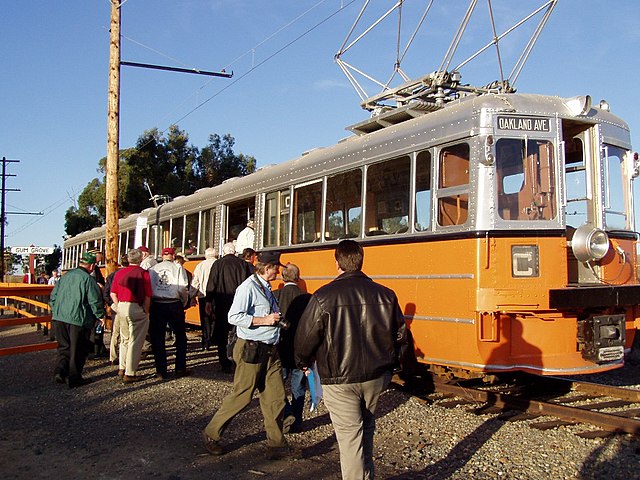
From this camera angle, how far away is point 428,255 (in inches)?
269

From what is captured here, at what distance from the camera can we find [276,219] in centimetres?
982

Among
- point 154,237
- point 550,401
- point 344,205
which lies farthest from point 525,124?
point 154,237

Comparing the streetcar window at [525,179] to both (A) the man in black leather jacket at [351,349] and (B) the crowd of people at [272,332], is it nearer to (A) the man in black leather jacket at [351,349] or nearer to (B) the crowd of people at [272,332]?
(B) the crowd of people at [272,332]

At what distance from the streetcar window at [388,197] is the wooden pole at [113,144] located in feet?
22.3

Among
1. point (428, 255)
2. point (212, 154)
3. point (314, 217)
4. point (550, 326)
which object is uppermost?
point (212, 154)

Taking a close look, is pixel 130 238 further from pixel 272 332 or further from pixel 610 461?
pixel 610 461

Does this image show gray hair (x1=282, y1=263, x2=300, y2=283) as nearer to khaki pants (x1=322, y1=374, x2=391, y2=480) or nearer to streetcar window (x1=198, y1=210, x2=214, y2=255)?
khaki pants (x1=322, y1=374, x2=391, y2=480)

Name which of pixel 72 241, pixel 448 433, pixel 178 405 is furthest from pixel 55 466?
pixel 72 241

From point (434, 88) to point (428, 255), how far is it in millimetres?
2392

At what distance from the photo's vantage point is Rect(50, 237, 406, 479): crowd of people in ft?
12.7

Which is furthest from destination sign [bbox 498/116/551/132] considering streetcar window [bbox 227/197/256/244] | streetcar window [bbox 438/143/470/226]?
streetcar window [bbox 227/197/256/244]

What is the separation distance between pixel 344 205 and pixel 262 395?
11.0ft

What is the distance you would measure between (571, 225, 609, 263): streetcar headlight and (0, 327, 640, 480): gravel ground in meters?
1.76

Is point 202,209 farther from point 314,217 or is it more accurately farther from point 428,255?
point 428,255
